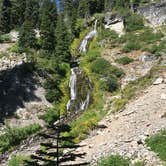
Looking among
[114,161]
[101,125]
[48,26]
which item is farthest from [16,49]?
[114,161]

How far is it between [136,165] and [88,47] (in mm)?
40391

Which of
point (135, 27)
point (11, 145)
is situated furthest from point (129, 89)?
point (135, 27)

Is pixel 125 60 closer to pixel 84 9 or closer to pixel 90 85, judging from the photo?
pixel 90 85

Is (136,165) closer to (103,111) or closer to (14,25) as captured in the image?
(103,111)

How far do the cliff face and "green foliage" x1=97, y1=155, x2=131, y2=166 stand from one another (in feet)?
141

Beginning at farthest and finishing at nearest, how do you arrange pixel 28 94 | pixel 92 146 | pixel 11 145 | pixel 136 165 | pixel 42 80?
pixel 42 80 < pixel 28 94 < pixel 11 145 < pixel 92 146 < pixel 136 165

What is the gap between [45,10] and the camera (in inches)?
3004

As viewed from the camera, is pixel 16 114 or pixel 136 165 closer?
pixel 136 165

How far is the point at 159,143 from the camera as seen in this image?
87.7 feet

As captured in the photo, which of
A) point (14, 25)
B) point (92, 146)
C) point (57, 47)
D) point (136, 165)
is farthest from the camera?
point (14, 25)

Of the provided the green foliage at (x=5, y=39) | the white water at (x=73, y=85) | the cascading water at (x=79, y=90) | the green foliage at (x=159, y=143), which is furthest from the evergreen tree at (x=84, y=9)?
the green foliage at (x=159, y=143)

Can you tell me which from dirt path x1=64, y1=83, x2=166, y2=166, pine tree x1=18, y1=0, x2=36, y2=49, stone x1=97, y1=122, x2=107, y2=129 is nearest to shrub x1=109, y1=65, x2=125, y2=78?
dirt path x1=64, y1=83, x2=166, y2=166

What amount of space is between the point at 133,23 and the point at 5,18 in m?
29.5

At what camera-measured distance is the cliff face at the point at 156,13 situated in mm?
66875
